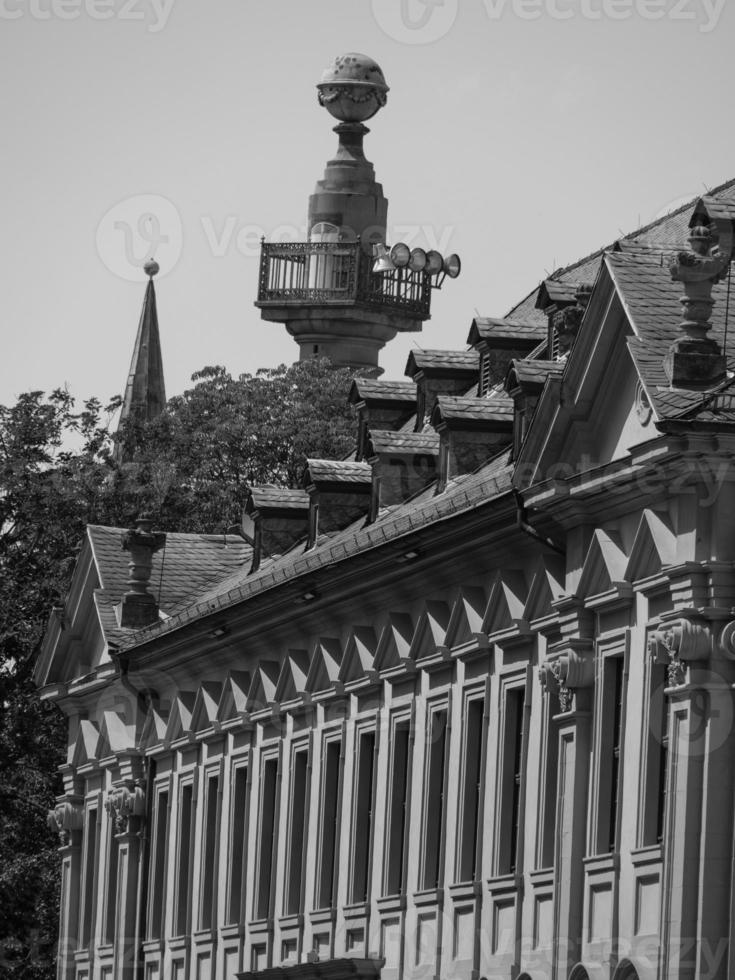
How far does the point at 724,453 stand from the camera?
3712 centimetres

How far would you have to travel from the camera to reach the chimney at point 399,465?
51.4 meters

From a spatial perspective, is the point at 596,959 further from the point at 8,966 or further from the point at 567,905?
the point at 8,966

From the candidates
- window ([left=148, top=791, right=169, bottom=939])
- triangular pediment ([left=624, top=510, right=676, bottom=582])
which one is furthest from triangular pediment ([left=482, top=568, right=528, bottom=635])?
window ([left=148, top=791, right=169, bottom=939])

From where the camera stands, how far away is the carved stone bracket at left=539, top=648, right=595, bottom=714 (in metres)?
41.1

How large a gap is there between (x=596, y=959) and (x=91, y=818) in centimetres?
2575

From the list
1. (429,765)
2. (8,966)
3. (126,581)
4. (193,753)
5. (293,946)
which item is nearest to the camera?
(429,765)

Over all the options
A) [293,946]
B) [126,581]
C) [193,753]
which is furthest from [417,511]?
[126,581]

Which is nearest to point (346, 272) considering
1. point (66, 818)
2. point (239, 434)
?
point (239, 434)

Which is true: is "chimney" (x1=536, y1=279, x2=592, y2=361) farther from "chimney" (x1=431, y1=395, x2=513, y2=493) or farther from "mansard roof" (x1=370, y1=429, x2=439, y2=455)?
"mansard roof" (x1=370, y1=429, x2=439, y2=455)

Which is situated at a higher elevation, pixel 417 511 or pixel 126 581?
pixel 126 581

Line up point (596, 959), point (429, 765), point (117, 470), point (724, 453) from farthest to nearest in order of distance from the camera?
point (117, 470) < point (429, 765) < point (596, 959) < point (724, 453)

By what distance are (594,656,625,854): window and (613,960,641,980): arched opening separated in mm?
1861

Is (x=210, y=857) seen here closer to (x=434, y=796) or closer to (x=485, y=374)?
(x=485, y=374)

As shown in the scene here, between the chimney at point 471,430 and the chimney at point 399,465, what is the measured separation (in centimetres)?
243
